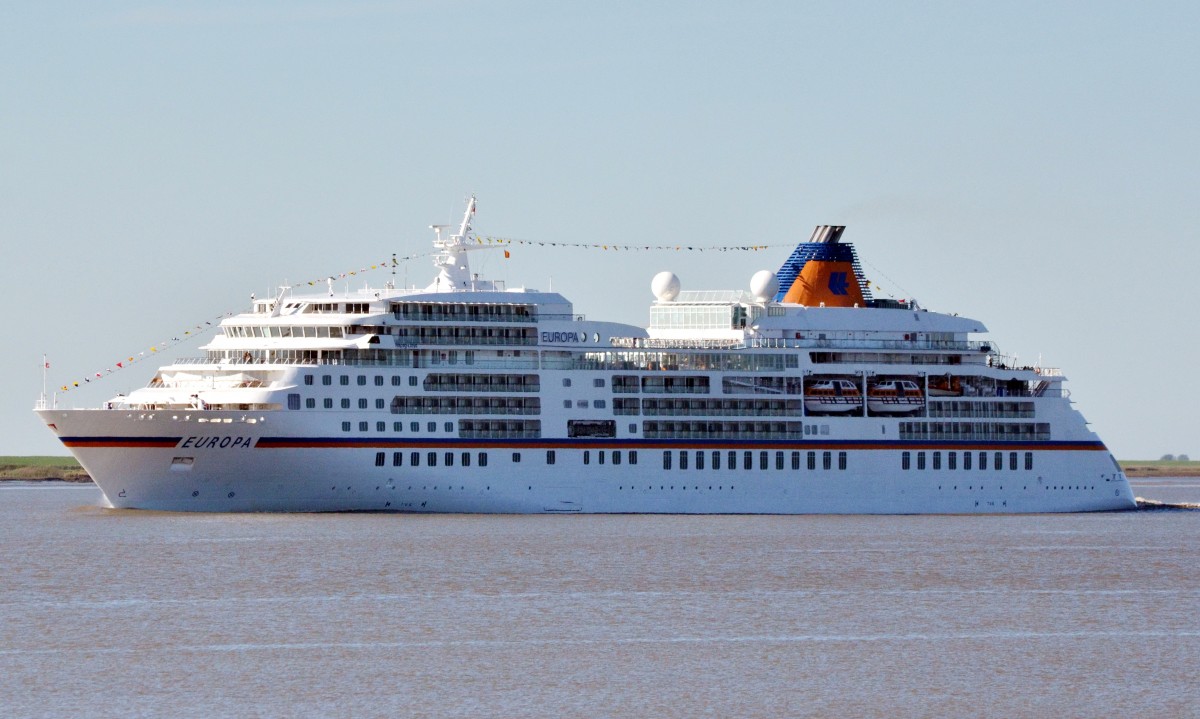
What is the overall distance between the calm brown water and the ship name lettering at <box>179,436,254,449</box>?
7.96ft

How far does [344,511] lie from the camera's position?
64.8m

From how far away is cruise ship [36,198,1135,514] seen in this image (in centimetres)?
6400

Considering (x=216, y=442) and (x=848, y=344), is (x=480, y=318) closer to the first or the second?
(x=216, y=442)

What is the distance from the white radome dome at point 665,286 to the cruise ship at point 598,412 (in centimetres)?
8

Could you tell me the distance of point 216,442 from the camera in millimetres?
63312

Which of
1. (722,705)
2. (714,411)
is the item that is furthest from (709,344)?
(722,705)

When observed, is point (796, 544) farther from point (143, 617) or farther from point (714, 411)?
point (143, 617)

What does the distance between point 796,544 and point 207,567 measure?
19.0m

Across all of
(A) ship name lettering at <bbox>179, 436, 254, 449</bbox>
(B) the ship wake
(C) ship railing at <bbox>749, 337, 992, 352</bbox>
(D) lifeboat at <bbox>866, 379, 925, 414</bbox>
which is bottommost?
(B) the ship wake

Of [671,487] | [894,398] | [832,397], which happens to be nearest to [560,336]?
[671,487]

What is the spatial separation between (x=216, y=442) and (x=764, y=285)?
2265 centimetres

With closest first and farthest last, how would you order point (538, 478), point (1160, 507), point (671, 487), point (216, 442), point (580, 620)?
1. point (580, 620)
2. point (216, 442)
3. point (538, 478)
4. point (671, 487)
5. point (1160, 507)

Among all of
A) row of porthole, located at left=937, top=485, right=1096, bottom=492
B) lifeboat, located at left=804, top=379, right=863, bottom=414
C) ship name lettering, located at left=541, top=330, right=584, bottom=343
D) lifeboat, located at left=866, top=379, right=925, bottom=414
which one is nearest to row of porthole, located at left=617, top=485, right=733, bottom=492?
lifeboat, located at left=804, top=379, right=863, bottom=414

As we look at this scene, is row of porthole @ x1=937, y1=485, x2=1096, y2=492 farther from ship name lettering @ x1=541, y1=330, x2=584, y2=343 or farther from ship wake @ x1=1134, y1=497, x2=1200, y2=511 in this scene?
ship name lettering @ x1=541, y1=330, x2=584, y2=343
